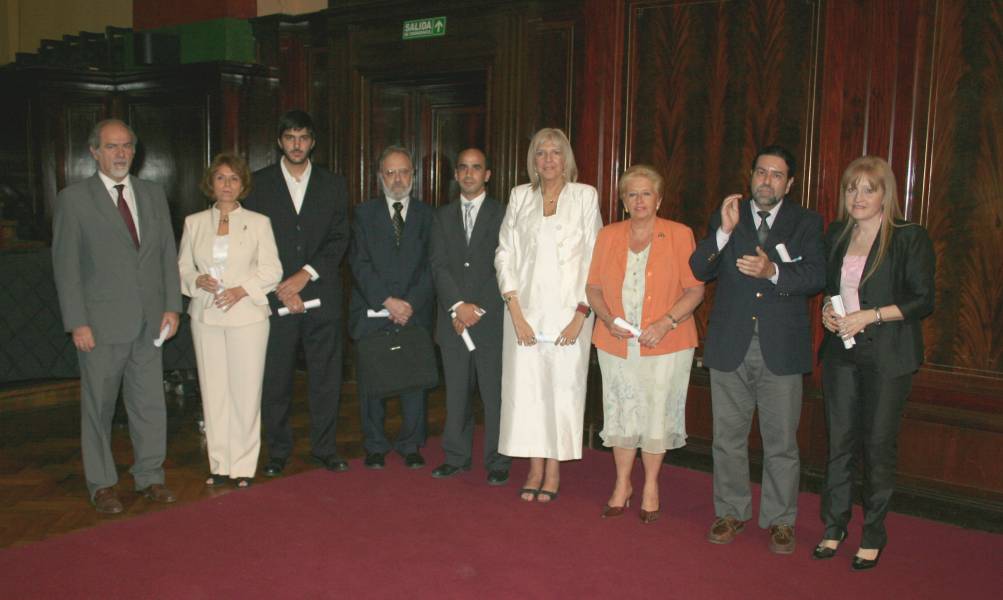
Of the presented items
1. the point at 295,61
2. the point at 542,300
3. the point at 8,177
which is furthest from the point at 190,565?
the point at 8,177

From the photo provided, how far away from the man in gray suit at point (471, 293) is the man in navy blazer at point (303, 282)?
56cm

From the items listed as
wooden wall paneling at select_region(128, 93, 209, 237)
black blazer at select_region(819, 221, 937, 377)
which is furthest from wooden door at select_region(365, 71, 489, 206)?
→ black blazer at select_region(819, 221, 937, 377)

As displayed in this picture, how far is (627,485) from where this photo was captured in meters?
4.01

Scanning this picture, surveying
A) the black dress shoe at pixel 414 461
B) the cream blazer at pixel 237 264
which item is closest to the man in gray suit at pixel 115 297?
the cream blazer at pixel 237 264

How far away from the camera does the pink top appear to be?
3.44 metres

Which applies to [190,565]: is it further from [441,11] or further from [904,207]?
[441,11]

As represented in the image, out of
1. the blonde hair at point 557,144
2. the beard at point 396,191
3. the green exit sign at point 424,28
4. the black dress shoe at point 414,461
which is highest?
the green exit sign at point 424,28

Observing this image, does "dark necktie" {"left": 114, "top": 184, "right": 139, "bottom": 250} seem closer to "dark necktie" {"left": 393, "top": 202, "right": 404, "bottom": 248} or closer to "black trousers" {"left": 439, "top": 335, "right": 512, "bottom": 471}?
"dark necktie" {"left": 393, "top": 202, "right": 404, "bottom": 248}

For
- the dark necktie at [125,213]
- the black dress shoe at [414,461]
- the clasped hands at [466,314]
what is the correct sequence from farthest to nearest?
the black dress shoe at [414,461] < the clasped hands at [466,314] < the dark necktie at [125,213]

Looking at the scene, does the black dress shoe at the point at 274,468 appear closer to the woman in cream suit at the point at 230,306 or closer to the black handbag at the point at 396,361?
the woman in cream suit at the point at 230,306

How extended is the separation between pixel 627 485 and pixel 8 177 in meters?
6.92

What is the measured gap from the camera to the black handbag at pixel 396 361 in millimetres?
4473

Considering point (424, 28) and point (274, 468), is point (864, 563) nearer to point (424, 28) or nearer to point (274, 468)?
point (274, 468)

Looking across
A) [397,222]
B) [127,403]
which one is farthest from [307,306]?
[127,403]
